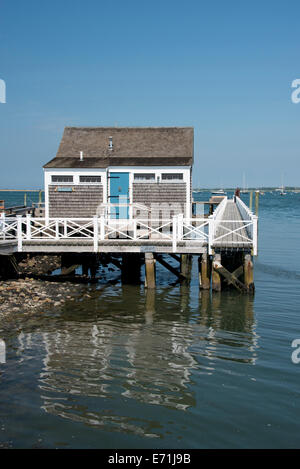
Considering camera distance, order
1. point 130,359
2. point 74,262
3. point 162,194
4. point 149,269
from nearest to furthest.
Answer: point 130,359, point 149,269, point 74,262, point 162,194

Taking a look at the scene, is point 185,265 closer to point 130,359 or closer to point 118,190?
point 118,190

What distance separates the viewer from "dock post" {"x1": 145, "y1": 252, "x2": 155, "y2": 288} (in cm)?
1695

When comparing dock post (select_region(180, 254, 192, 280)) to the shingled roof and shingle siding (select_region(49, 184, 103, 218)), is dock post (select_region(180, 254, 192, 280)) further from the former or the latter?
shingle siding (select_region(49, 184, 103, 218))

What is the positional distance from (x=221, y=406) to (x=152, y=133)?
17255 mm

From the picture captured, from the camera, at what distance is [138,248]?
667 inches

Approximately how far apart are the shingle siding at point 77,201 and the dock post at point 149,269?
4.83 meters

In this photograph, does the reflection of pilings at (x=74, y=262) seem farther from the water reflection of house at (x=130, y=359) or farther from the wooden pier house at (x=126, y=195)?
the water reflection of house at (x=130, y=359)

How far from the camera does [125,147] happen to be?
74.1ft

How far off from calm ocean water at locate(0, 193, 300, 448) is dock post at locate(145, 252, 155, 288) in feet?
4.04

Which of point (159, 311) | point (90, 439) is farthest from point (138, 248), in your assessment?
point (90, 439)

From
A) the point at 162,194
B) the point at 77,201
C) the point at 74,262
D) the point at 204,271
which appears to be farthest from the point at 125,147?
the point at 204,271

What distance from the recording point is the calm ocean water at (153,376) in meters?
7.54

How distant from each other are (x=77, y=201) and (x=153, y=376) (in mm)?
12430

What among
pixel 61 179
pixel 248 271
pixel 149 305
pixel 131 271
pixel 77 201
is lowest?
pixel 149 305
